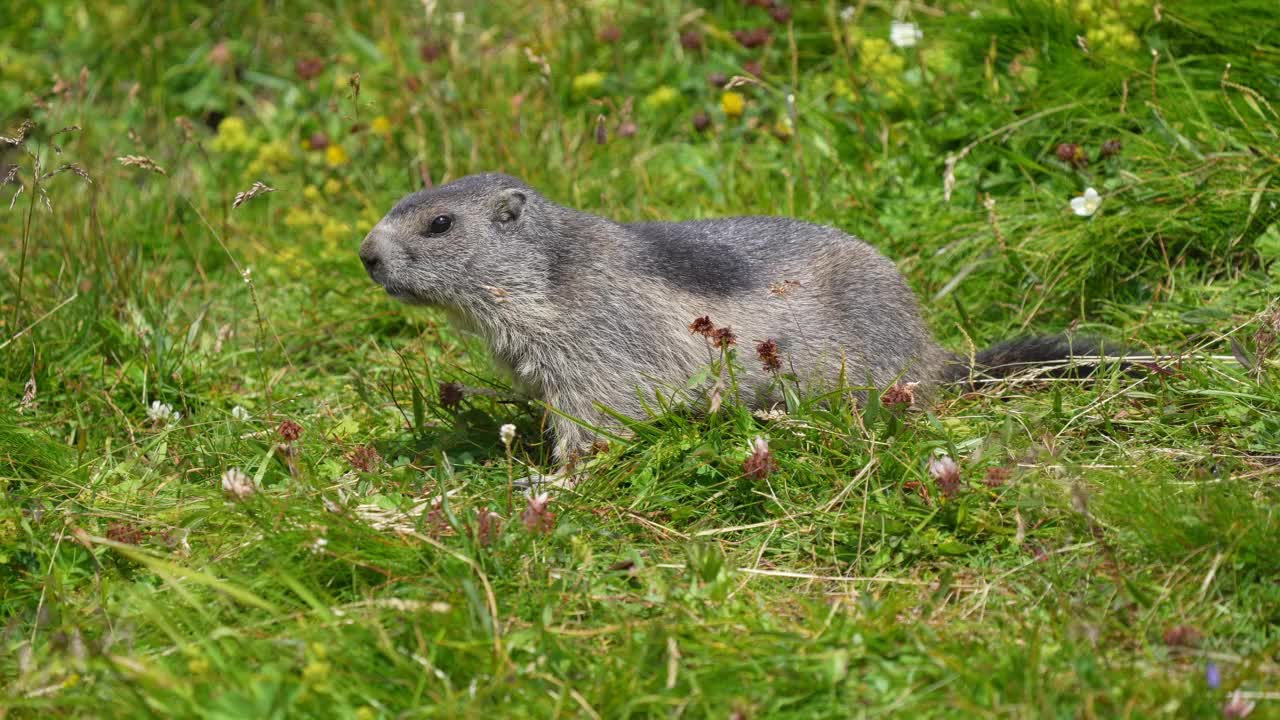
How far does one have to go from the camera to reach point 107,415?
5.33 metres

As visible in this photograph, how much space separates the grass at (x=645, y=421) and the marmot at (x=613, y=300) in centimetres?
32

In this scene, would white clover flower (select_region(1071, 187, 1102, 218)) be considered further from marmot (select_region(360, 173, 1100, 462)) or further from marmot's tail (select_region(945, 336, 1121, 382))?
marmot (select_region(360, 173, 1100, 462))

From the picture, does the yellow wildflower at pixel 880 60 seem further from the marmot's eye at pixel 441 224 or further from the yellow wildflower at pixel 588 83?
the marmot's eye at pixel 441 224

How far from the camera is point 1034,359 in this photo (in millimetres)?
5316

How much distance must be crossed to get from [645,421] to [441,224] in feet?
4.00

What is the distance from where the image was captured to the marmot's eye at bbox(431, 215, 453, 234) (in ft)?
16.6

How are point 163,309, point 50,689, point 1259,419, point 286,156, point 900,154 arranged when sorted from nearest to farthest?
point 50,689 → point 1259,419 → point 163,309 → point 900,154 → point 286,156

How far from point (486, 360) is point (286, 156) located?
300 centimetres

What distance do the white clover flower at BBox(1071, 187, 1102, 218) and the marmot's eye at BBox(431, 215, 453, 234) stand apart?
9.83ft

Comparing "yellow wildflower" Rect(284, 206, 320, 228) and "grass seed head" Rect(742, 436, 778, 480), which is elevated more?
"grass seed head" Rect(742, 436, 778, 480)

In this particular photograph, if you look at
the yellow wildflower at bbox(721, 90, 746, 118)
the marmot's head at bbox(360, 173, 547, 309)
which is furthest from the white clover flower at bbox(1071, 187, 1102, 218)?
the marmot's head at bbox(360, 173, 547, 309)

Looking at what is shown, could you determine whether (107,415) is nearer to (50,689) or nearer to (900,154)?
(50,689)

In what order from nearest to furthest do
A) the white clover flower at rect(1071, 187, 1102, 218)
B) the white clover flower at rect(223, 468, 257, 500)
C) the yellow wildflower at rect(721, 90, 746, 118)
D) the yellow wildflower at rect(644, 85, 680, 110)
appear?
the white clover flower at rect(223, 468, 257, 500) → the white clover flower at rect(1071, 187, 1102, 218) → the yellow wildflower at rect(721, 90, 746, 118) → the yellow wildflower at rect(644, 85, 680, 110)

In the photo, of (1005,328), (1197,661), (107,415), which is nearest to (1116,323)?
(1005,328)
